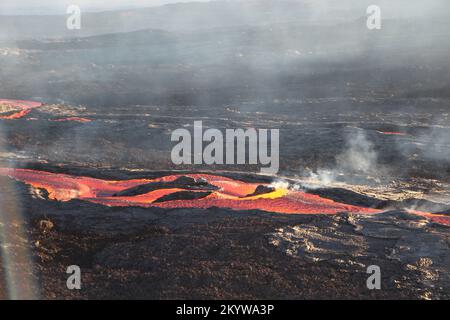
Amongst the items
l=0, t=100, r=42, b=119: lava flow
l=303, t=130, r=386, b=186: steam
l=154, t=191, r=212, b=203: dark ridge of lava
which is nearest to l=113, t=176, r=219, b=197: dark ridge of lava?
l=154, t=191, r=212, b=203: dark ridge of lava

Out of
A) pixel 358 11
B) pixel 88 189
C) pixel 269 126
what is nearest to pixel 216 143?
pixel 269 126

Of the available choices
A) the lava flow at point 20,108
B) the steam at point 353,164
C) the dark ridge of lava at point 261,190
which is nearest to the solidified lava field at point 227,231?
the dark ridge of lava at point 261,190

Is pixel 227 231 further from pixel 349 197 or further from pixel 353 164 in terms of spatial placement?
pixel 353 164

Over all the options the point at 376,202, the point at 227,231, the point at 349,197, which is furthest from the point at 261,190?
the point at 376,202

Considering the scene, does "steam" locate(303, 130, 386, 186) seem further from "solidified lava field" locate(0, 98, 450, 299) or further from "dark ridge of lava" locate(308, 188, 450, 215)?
"dark ridge of lava" locate(308, 188, 450, 215)

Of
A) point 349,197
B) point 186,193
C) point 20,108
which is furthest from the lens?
point 20,108

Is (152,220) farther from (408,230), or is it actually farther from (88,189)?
(408,230)

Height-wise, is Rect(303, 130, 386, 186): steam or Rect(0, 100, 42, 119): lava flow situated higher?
Rect(0, 100, 42, 119): lava flow
